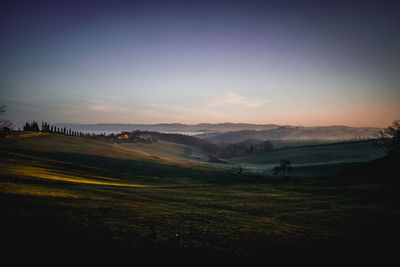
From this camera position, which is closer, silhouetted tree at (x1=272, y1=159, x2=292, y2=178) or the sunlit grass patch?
the sunlit grass patch

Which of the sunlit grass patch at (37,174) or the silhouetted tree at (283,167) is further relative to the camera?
the silhouetted tree at (283,167)

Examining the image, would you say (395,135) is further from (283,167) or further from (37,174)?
(37,174)

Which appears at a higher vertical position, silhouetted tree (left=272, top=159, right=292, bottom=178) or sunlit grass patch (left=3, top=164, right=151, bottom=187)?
sunlit grass patch (left=3, top=164, right=151, bottom=187)

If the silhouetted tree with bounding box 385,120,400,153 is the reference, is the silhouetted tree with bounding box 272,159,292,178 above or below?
below

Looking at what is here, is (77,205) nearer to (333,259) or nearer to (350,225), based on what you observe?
(333,259)

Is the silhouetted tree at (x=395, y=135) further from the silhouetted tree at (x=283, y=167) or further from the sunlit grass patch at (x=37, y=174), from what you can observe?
the sunlit grass patch at (x=37, y=174)

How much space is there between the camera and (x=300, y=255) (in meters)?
10.3

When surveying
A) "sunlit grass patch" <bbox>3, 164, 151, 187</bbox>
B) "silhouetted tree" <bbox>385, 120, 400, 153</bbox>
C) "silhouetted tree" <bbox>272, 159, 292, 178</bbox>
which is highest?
Result: "silhouetted tree" <bbox>385, 120, 400, 153</bbox>

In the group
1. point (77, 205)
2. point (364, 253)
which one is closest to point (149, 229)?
point (77, 205)

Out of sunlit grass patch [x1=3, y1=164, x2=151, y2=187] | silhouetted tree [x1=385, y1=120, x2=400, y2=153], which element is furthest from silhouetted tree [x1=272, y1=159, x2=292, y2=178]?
sunlit grass patch [x1=3, y1=164, x2=151, y2=187]

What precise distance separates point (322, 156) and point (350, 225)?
490ft

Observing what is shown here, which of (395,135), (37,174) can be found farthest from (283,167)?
(37,174)

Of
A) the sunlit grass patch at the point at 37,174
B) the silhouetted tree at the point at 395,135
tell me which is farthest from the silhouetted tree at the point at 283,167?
the sunlit grass patch at the point at 37,174

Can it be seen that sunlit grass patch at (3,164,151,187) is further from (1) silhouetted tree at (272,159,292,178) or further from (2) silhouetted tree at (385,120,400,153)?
(2) silhouetted tree at (385,120,400,153)
